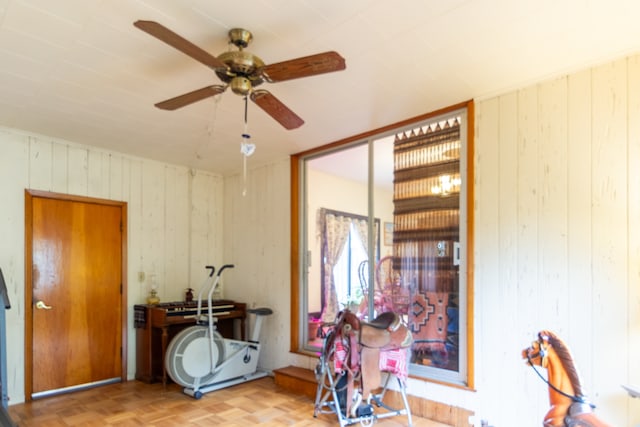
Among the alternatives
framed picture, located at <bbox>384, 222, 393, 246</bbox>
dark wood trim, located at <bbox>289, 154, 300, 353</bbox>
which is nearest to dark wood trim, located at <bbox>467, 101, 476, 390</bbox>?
framed picture, located at <bbox>384, 222, 393, 246</bbox>

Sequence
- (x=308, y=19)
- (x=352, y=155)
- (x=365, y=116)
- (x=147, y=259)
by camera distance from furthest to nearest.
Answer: (x=147, y=259) < (x=352, y=155) < (x=365, y=116) < (x=308, y=19)

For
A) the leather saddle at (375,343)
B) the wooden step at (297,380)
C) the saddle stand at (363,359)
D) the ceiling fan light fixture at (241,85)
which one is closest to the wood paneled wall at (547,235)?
the saddle stand at (363,359)

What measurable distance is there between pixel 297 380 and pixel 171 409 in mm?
1195

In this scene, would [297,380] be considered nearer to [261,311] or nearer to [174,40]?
[261,311]

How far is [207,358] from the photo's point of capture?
160 inches

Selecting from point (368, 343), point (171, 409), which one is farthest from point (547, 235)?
point (171, 409)

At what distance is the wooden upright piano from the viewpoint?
4227mm

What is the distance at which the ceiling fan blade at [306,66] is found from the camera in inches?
72.8

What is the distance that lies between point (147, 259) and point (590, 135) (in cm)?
450

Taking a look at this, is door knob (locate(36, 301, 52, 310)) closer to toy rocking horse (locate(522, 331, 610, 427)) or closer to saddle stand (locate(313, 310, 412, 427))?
saddle stand (locate(313, 310, 412, 427))

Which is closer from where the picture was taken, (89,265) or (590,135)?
(590,135)

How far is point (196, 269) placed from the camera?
5176mm

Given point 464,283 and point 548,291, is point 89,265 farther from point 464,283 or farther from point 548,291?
point 548,291

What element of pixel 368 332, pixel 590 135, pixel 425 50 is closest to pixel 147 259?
pixel 368 332
